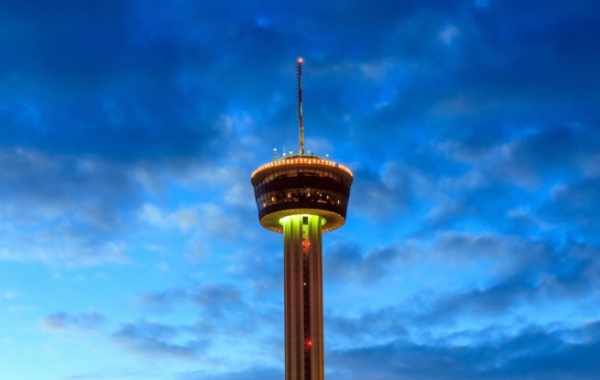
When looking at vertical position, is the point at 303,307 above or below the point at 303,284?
below

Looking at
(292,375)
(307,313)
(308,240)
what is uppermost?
(308,240)

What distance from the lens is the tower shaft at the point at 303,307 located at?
623 ft

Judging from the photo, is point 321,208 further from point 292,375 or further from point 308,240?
point 292,375

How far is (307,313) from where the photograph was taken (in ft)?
632

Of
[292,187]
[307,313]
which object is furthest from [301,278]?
[292,187]

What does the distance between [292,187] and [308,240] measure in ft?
38.5

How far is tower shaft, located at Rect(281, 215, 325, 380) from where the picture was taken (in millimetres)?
190000

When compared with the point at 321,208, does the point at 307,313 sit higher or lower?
lower

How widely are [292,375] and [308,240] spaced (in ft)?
93.7

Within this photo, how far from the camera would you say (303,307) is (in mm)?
192750

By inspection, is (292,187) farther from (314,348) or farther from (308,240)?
(314,348)

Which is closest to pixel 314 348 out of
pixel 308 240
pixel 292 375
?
pixel 292 375

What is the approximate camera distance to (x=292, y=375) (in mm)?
189250

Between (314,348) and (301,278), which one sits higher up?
(301,278)
